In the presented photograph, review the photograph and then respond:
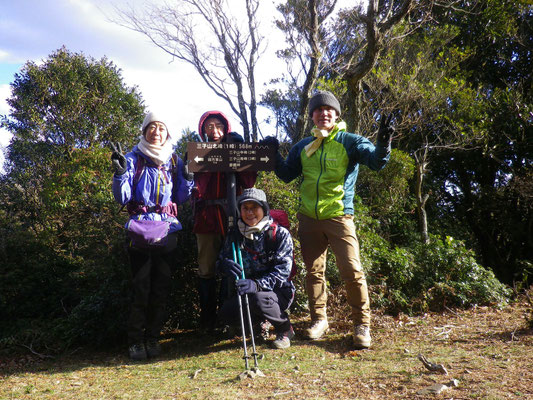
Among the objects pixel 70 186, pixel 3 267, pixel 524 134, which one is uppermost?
pixel 524 134

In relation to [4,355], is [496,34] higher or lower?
higher

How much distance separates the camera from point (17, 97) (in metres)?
12.8

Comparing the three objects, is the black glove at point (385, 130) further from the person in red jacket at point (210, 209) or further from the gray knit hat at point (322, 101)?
the person in red jacket at point (210, 209)

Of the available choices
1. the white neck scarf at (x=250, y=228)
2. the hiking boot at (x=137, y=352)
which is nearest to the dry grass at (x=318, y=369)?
the hiking boot at (x=137, y=352)

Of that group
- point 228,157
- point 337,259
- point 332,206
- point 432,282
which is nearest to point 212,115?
point 228,157

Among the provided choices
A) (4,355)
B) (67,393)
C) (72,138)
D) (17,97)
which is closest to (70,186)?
(4,355)

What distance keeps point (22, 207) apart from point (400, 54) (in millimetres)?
9426

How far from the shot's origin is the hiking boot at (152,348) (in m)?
4.22

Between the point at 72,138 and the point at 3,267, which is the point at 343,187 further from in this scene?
the point at 72,138

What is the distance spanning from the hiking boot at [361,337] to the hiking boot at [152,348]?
1.96 m

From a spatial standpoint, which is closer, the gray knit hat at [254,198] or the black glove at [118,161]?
the black glove at [118,161]

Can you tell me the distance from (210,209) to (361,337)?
194cm

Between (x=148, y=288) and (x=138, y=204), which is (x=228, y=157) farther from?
(x=148, y=288)

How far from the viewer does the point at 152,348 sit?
4.23 meters
